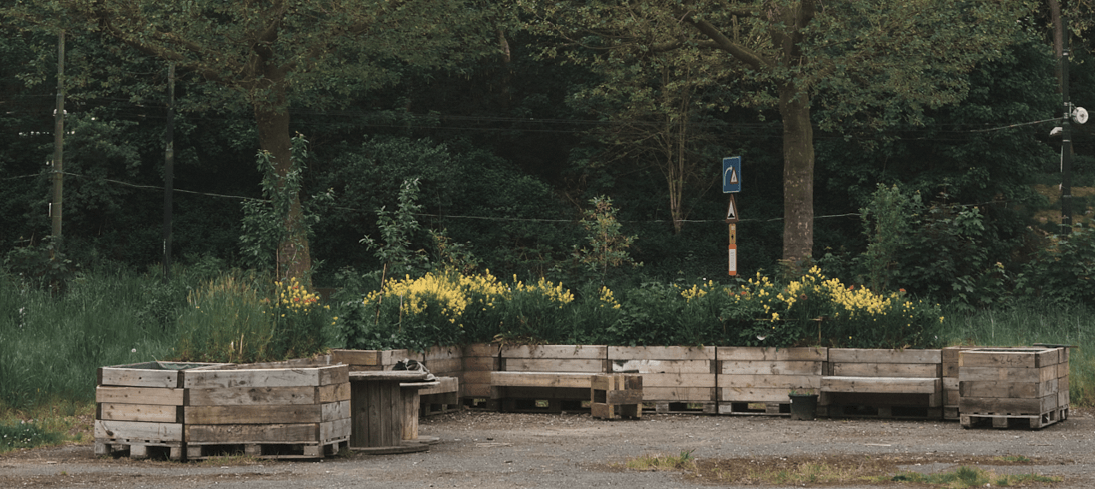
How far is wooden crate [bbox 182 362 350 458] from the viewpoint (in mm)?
9398

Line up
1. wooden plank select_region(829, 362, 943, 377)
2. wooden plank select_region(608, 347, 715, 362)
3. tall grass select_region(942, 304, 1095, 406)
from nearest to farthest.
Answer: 1. wooden plank select_region(829, 362, 943, 377)
2. wooden plank select_region(608, 347, 715, 362)
3. tall grass select_region(942, 304, 1095, 406)

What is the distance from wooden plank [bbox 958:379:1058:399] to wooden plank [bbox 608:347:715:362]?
10.1ft

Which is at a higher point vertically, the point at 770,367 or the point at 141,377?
the point at 141,377

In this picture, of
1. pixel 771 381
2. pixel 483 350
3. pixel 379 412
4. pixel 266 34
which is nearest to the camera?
pixel 379 412

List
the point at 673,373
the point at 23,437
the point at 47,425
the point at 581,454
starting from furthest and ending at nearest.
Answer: the point at 673,373, the point at 47,425, the point at 23,437, the point at 581,454

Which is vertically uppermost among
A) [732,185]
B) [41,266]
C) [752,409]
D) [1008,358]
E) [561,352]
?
[732,185]

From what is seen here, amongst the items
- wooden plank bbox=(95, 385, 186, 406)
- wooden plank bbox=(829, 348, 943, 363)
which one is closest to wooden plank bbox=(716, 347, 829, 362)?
wooden plank bbox=(829, 348, 943, 363)

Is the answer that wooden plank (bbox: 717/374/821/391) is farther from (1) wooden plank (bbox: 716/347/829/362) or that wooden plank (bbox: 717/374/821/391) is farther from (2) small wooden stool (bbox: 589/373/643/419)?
(2) small wooden stool (bbox: 589/373/643/419)

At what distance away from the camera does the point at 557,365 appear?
Result: 14.0 meters

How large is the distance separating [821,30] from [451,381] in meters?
13.0

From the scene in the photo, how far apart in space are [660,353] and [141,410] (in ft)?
21.6

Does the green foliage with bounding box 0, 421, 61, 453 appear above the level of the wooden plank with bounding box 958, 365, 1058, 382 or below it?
below

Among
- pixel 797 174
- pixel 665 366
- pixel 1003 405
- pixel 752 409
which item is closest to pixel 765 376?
pixel 752 409

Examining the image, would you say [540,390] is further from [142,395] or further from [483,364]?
[142,395]
